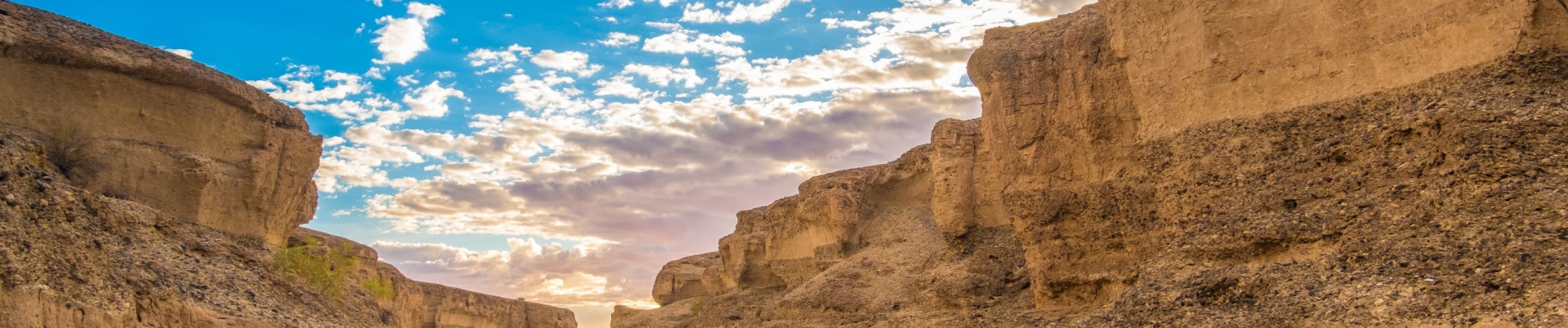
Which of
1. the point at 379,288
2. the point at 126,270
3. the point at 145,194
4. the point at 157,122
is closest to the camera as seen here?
the point at 126,270

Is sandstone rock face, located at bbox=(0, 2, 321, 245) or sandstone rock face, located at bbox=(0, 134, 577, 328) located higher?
sandstone rock face, located at bbox=(0, 2, 321, 245)

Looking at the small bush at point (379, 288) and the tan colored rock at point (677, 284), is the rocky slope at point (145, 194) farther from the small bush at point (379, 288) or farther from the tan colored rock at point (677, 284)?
the tan colored rock at point (677, 284)

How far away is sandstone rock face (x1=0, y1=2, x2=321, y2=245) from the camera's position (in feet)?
79.9

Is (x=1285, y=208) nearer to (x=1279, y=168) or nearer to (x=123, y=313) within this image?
(x=1279, y=168)

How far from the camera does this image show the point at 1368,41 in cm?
1920

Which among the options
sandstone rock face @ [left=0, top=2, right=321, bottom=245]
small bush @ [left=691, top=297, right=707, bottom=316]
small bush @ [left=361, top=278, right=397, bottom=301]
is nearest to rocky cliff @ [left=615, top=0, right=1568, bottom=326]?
sandstone rock face @ [left=0, top=2, right=321, bottom=245]

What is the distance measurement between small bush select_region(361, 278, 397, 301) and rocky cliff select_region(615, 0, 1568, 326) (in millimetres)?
19765

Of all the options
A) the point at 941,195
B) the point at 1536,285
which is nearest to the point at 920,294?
the point at 941,195

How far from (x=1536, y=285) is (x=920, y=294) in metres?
23.7

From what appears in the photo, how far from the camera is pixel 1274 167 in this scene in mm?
19297

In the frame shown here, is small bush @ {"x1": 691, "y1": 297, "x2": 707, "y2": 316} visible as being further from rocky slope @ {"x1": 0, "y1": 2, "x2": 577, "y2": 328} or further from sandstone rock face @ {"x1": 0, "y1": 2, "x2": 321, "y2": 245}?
sandstone rock face @ {"x1": 0, "y1": 2, "x2": 321, "y2": 245}

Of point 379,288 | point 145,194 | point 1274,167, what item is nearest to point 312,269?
Answer: point 145,194

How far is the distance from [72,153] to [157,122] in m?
2.25

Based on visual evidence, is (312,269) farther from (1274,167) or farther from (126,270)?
(1274,167)
